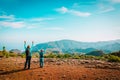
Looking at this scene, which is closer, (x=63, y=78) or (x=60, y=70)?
(x=63, y=78)

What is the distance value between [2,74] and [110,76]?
10.8 m

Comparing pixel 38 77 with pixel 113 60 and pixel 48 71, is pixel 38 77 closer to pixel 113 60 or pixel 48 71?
pixel 48 71

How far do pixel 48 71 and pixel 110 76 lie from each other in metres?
6.34

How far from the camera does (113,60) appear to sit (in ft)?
90.8

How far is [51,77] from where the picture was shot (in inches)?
686

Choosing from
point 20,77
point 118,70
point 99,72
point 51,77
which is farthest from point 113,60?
point 20,77

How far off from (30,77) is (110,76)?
7.62 m

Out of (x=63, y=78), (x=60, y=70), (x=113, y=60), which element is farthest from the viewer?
(x=113, y=60)

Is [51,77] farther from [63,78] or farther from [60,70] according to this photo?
[60,70]

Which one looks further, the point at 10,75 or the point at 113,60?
the point at 113,60

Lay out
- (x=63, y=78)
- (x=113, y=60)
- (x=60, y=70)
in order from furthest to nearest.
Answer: (x=113, y=60)
(x=60, y=70)
(x=63, y=78)

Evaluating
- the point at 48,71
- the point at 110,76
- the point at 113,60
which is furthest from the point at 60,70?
the point at 113,60

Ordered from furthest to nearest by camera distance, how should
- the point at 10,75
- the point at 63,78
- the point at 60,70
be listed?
the point at 60,70 → the point at 10,75 → the point at 63,78

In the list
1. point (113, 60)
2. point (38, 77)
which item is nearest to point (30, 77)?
point (38, 77)
